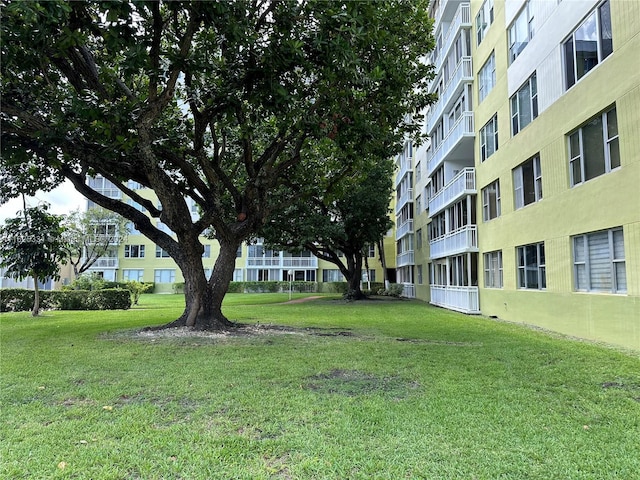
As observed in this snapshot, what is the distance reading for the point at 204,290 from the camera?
12.5 meters

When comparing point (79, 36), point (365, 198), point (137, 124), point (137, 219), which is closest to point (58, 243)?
point (137, 219)

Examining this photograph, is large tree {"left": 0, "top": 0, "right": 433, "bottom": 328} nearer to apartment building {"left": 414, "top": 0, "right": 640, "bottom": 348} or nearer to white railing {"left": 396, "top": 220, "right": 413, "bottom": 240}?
apartment building {"left": 414, "top": 0, "right": 640, "bottom": 348}

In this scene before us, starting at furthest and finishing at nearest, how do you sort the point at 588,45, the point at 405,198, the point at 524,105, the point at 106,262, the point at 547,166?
1. the point at 106,262
2. the point at 405,198
3. the point at 524,105
4. the point at 547,166
5. the point at 588,45

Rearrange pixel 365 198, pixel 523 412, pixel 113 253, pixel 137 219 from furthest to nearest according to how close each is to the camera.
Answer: pixel 113 253
pixel 365 198
pixel 137 219
pixel 523 412

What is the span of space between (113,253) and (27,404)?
4910 centimetres

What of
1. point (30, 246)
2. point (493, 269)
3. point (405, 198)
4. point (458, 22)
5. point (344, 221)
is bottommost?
point (493, 269)

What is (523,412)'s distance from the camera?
498cm

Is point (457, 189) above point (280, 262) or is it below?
above

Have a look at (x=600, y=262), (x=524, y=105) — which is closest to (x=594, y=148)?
(x=600, y=262)

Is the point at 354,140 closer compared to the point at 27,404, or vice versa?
the point at 27,404

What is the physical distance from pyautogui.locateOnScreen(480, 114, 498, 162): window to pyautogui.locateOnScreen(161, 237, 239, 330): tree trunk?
11618 mm

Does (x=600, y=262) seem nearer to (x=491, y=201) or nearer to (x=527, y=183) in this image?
Answer: (x=527, y=183)

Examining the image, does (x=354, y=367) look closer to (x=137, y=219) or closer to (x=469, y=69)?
(x=137, y=219)

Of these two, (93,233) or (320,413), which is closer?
(320,413)
